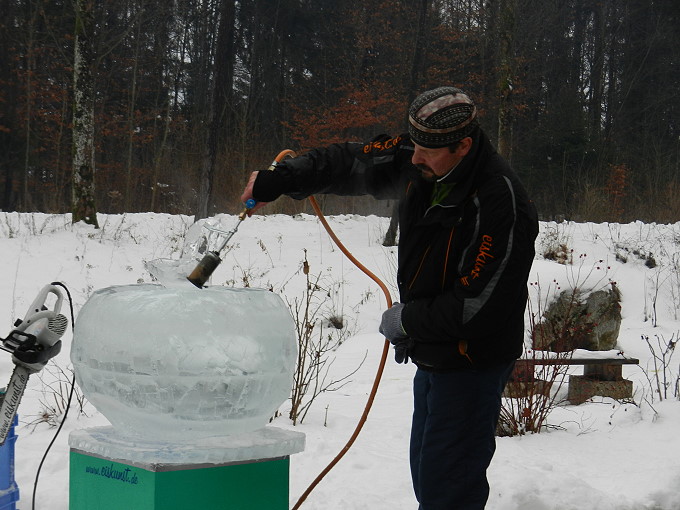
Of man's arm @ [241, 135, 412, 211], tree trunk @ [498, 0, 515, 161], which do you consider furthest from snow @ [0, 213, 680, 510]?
tree trunk @ [498, 0, 515, 161]

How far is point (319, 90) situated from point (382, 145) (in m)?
22.0

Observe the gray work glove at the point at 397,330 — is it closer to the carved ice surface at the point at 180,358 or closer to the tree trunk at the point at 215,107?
the carved ice surface at the point at 180,358

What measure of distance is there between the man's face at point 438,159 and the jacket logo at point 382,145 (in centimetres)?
26

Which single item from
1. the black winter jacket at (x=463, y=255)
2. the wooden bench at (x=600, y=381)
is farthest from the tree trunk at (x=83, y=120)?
the black winter jacket at (x=463, y=255)

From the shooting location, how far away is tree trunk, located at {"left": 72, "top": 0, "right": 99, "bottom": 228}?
37.0ft

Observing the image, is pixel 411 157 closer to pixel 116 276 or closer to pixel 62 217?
pixel 116 276

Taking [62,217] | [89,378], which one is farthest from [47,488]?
[62,217]

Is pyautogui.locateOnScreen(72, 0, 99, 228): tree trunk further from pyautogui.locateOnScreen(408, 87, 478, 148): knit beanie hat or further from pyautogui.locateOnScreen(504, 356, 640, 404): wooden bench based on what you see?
pyautogui.locateOnScreen(408, 87, 478, 148): knit beanie hat

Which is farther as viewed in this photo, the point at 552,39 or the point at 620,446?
the point at 552,39

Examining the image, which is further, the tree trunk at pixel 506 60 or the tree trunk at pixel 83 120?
the tree trunk at pixel 83 120

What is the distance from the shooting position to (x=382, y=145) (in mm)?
2719

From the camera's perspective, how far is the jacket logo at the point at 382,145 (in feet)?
8.83

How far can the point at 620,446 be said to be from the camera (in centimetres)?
430

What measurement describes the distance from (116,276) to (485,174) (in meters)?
8.46
